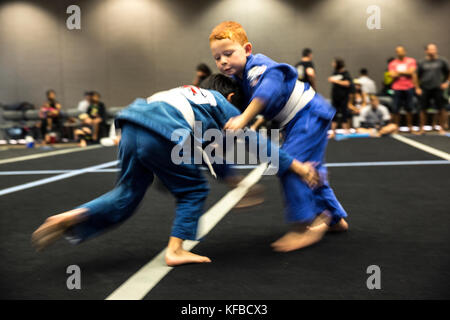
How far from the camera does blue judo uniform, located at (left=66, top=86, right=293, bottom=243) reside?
211cm

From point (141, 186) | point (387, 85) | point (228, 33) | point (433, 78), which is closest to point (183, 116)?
point (141, 186)

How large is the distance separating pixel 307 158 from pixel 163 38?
504 inches

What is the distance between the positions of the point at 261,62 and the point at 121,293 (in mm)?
1283

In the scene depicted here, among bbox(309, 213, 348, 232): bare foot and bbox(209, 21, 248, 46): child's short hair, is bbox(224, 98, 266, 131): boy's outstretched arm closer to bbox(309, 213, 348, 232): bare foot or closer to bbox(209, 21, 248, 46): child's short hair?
bbox(209, 21, 248, 46): child's short hair

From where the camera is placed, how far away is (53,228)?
6.88ft

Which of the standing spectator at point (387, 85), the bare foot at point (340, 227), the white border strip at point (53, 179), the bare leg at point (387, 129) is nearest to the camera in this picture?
the bare foot at point (340, 227)

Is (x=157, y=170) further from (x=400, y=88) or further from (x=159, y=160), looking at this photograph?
(x=400, y=88)

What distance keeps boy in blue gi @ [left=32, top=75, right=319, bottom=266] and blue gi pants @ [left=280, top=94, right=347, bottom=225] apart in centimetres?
30

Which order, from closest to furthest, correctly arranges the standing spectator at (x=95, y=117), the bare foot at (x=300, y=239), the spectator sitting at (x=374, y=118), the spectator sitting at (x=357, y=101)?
the bare foot at (x=300, y=239) → the spectator sitting at (x=374, y=118) → the standing spectator at (x=95, y=117) → the spectator sitting at (x=357, y=101)

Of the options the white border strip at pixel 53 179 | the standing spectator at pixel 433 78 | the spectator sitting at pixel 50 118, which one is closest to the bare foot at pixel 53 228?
the white border strip at pixel 53 179

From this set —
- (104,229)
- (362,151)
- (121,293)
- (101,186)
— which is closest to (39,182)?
(101,186)

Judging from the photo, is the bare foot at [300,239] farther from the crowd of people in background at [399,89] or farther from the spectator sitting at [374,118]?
the spectator sitting at [374,118]

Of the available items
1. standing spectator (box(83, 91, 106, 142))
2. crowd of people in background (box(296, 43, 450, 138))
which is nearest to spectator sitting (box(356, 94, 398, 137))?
crowd of people in background (box(296, 43, 450, 138))

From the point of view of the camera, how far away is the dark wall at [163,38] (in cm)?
1378
